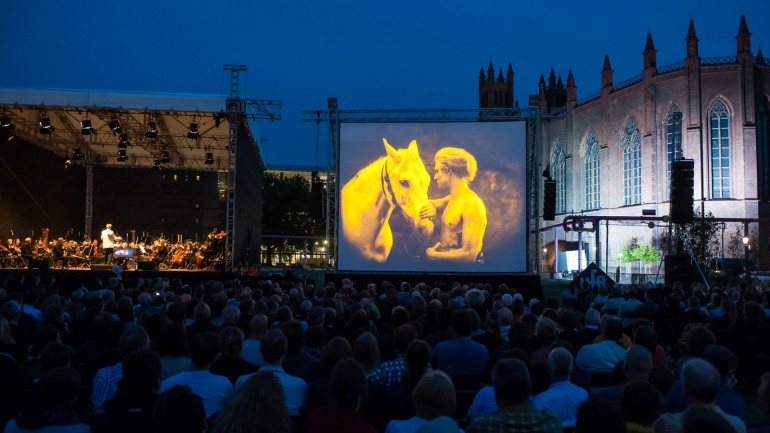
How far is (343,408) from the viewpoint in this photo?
332 centimetres

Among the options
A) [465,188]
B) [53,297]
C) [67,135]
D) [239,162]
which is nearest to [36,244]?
[67,135]

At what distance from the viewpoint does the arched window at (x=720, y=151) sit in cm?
4038

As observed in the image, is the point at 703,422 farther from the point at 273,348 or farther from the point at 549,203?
the point at 549,203

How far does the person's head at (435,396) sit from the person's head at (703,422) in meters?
0.98

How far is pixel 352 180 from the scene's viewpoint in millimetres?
19562

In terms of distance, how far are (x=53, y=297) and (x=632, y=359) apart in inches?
244

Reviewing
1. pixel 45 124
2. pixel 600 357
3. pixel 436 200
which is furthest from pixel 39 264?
pixel 600 357

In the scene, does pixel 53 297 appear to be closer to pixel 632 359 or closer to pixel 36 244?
pixel 632 359

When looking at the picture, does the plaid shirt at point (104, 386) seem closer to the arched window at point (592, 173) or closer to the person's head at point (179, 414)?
the person's head at point (179, 414)

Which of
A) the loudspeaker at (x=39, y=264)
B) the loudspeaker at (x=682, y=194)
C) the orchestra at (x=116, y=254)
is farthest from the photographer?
the orchestra at (x=116, y=254)

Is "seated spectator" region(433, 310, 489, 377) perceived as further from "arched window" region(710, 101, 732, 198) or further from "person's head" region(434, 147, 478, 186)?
"arched window" region(710, 101, 732, 198)

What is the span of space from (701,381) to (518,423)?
1.22 metres

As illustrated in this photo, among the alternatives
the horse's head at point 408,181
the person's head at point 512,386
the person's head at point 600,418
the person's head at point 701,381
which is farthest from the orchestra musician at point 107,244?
the person's head at point 600,418

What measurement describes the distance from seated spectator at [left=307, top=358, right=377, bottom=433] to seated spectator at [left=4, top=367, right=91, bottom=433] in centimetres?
108
